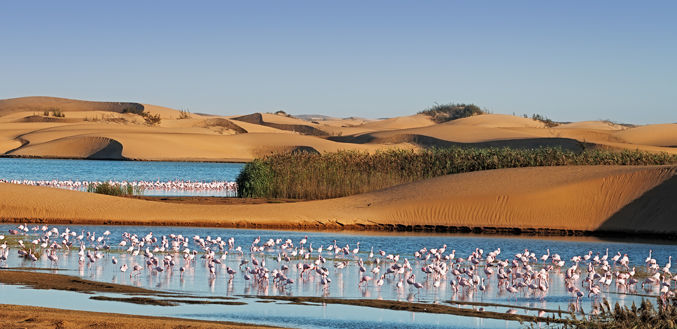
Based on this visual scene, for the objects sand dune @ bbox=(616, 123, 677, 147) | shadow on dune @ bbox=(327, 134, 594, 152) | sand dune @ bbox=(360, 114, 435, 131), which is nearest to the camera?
shadow on dune @ bbox=(327, 134, 594, 152)

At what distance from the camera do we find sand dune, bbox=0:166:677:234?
25594mm

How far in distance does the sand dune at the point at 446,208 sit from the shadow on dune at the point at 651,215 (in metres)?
0.02

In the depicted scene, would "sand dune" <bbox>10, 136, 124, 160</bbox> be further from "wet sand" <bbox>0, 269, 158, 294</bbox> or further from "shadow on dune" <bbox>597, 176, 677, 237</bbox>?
"wet sand" <bbox>0, 269, 158, 294</bbox>

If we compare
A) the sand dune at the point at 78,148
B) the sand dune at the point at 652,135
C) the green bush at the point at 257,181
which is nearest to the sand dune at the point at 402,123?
the sand dune at the point at 652,135

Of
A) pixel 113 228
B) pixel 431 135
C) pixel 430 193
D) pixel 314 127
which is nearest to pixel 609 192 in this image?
pixel 430 193

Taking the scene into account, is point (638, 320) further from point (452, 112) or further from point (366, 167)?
point (452, 112)

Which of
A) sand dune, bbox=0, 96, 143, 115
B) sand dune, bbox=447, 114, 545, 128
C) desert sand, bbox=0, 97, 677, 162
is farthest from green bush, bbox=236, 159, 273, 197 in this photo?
sand dune, bbox=0, 96, 143, 115

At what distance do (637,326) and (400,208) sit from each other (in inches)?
712

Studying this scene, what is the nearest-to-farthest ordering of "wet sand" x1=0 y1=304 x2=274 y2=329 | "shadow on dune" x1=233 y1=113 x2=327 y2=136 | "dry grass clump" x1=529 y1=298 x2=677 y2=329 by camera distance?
"dry grass clump" x1=529 y1=298 x2=677 y2=329 < "wet sand" x1=0 y1=304 x2=274 y2=329 < "shadow on dune" x1=233 y1=113 x2=327 y2=136

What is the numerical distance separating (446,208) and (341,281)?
12.2 metres

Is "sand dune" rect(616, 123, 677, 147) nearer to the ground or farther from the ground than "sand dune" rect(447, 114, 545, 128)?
nearer to the ground

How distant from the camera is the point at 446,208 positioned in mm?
27109

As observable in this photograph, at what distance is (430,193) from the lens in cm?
2789

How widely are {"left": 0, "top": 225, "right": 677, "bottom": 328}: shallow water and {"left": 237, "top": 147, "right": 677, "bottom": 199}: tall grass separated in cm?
967
